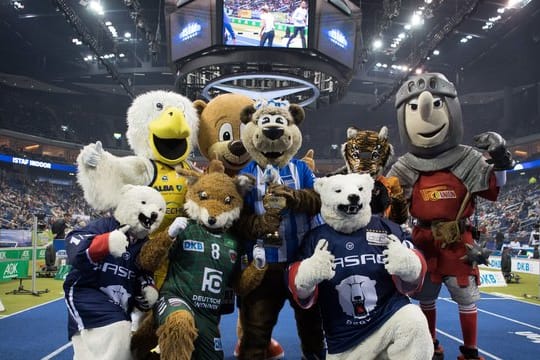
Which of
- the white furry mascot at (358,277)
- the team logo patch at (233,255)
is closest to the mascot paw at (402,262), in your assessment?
the white furry mascot at (358,277)

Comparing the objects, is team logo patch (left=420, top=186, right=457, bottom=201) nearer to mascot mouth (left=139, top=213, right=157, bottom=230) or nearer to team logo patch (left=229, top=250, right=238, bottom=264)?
team logo patch (left=229, top=250, right=238, bottom=264)

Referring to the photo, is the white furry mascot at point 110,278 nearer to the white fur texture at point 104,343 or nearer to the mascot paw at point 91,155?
the white fur texture at point 104,343

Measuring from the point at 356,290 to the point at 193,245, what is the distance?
3.26ft

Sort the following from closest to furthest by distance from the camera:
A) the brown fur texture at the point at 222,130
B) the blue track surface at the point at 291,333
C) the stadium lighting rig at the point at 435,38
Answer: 1. the brown fur texture at the point at 222,130
2. the blue track surface at the point at 291,333
3. the stadium lighting rig at the point at 435,38

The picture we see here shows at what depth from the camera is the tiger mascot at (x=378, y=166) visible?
2.95 meters

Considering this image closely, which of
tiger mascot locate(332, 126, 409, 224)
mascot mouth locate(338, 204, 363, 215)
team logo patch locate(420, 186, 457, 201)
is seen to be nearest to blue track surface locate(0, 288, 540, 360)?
team logo patch locate(420, 186, 457, 201)

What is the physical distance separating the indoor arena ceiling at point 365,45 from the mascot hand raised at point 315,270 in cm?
1410

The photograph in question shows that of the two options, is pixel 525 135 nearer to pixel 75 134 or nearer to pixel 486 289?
pixel 486 289

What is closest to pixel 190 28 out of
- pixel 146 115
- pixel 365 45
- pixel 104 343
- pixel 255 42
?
pixel 255 42

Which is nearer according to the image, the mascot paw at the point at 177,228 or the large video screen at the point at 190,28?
the mascot paw at the point at 177,228

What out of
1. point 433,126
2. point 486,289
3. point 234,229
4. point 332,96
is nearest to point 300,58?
point 332,96

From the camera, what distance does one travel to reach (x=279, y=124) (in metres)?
3.05

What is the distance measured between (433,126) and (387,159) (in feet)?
2.01

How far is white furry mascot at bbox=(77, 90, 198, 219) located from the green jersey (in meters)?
0.45
